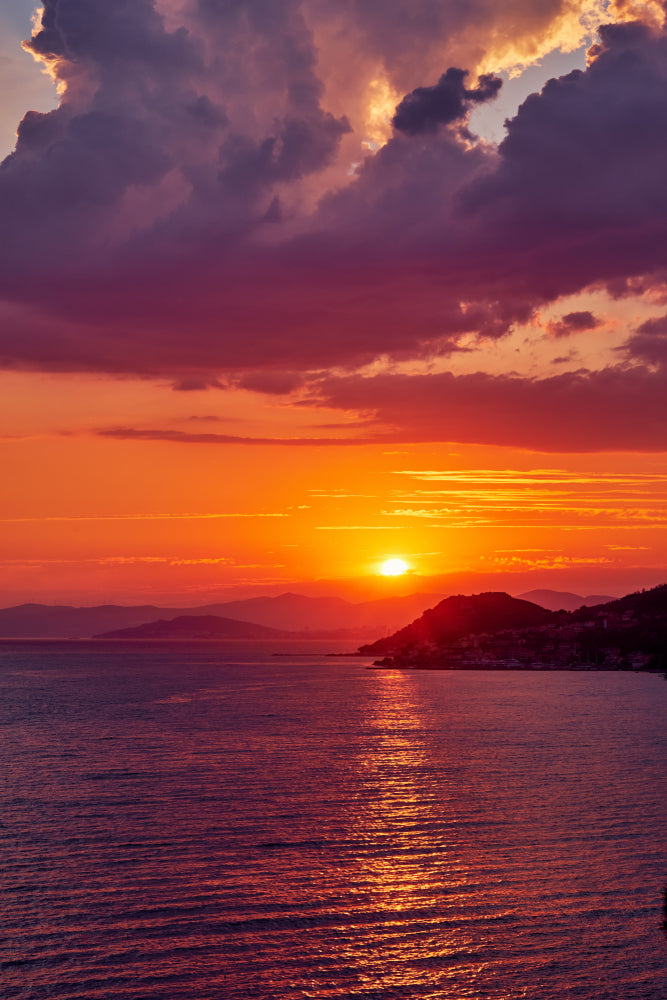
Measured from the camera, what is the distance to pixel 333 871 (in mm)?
48156

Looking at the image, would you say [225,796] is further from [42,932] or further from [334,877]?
[42,932]

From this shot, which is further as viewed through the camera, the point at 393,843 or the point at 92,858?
the point at 393,843

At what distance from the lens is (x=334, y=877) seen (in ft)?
155

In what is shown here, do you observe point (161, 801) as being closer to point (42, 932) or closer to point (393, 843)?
point (393, 843)

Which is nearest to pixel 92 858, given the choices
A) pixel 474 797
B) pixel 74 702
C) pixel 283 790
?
pixel 283 790

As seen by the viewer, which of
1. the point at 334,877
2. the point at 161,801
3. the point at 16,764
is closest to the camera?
the point at 334,877

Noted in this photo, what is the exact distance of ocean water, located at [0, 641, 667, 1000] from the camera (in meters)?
34.6

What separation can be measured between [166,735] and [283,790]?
4434cm

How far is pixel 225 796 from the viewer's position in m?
69.2

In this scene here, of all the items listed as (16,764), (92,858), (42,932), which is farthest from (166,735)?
(42,932)

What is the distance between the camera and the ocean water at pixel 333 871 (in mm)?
34594

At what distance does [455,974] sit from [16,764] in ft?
208

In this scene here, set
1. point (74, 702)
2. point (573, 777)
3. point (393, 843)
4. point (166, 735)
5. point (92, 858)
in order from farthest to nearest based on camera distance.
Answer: point (74, 702), point (166, 735), point (573, 777), point (393, 843), point (92, 858)

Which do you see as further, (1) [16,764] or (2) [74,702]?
(2) [74,702]
